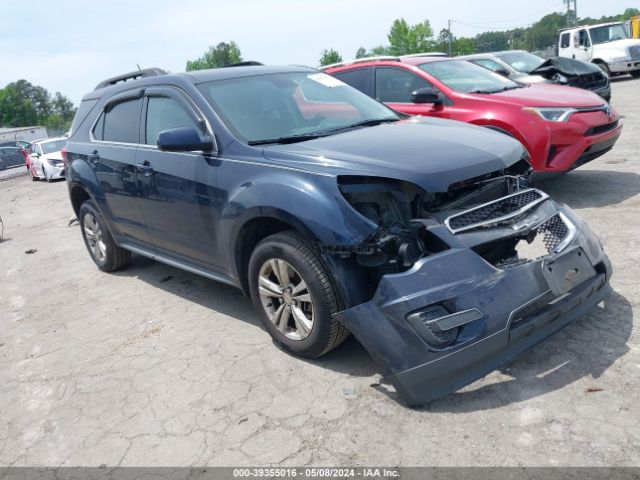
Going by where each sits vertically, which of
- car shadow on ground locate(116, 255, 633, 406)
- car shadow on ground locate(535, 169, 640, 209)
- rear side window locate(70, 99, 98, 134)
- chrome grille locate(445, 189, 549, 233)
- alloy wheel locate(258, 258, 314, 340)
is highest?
rear side window locate(70, 99, 98, 134)

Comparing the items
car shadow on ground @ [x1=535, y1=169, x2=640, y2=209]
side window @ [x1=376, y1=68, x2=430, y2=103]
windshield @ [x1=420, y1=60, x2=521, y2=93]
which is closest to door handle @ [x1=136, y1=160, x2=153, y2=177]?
side window @ [x1=376, y1=68, x2=430, y2=103]

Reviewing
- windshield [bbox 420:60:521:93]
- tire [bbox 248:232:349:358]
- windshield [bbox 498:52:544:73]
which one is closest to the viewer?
tire [bbox 248:232:349:358]

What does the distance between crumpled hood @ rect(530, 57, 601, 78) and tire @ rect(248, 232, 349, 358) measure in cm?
1081

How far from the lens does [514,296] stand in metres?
2.84

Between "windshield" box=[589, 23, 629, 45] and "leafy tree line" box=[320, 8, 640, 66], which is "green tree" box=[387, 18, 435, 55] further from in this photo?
"windshield" box=[589, 23, 629, 45]

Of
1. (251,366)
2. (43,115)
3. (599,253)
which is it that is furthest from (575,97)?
(43,115)

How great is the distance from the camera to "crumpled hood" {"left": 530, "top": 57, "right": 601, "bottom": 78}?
12.6 metres

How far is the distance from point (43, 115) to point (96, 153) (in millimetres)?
133646

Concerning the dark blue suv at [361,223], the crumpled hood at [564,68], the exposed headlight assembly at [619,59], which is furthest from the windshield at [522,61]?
the dark blue suv at [361,223]

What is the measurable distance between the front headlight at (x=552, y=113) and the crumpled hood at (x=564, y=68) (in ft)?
23.1

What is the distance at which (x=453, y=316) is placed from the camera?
2.76 metres

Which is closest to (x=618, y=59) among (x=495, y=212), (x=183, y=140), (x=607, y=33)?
(x=607, y=33)

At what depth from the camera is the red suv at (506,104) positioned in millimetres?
5973

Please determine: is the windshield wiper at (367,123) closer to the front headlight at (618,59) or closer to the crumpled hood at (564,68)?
the crumpled hood at (564,68)
